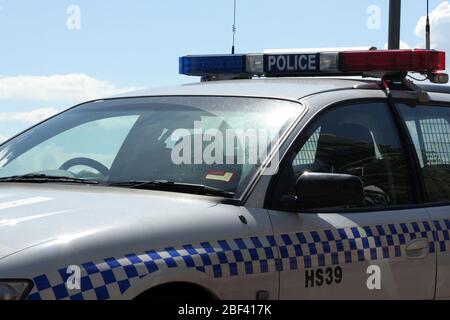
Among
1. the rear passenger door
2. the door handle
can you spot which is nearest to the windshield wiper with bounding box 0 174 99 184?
the door handle

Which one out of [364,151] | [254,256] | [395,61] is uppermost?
[395,61]

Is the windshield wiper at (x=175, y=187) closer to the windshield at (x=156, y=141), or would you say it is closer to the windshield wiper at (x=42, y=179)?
the windshield at (x=156, y=141)

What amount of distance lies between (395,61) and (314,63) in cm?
50

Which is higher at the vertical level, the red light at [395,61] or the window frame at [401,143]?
the red light at [395,61]

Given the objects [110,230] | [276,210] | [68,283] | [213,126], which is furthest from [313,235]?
[68,283]

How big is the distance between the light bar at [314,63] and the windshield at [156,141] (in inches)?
33.4

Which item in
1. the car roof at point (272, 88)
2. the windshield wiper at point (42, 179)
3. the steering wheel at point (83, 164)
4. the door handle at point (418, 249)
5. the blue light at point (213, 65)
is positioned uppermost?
the blue light at point (213, 65)

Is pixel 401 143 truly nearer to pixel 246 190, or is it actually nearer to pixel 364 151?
pixel 364 151

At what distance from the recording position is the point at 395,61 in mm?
4277

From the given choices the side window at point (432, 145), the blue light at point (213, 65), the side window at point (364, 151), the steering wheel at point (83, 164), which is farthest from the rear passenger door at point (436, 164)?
the steering wheel at point (83, 164)

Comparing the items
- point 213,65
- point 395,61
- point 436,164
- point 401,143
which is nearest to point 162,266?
point 401,143

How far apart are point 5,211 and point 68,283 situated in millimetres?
563

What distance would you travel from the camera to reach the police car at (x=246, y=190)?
9.09ft

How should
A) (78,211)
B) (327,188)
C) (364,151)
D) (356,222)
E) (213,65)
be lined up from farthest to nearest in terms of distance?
(213,65)
(364,151)
(356,222)
(327,188)
(78,211)
